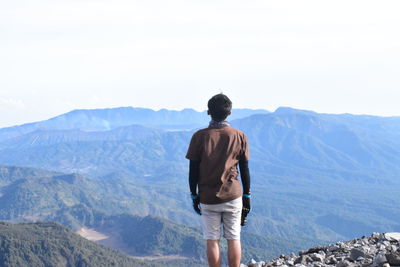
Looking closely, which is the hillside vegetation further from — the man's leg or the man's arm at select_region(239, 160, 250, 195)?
the man's arm at select_region(239, 160, 250, 195)

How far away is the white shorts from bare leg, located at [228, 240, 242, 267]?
0.13 metres

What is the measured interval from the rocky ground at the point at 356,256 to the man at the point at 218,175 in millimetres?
2926

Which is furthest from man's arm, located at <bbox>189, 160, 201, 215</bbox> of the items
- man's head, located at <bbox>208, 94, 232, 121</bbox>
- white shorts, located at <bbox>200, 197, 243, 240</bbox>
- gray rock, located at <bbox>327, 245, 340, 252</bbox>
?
gray rock, located at <bbox>327, 245, 340, 252</bbox>

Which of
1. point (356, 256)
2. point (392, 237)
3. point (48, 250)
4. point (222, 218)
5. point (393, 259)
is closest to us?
point (222, 218)

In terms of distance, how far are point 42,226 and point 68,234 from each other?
11.1 metres

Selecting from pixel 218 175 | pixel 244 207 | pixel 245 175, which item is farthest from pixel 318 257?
pixel 218 175

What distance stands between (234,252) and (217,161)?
1638mm

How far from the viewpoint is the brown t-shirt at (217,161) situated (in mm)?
8195

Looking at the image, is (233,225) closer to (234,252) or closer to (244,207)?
(244,207)

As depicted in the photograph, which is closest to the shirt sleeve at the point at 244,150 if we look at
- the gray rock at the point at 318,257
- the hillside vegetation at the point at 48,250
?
the gray rock at the point at 318,257

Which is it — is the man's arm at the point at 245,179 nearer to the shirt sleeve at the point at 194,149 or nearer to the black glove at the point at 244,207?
the black glove at the point at 244,207

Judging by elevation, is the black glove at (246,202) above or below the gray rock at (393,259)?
above

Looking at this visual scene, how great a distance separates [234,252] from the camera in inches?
340

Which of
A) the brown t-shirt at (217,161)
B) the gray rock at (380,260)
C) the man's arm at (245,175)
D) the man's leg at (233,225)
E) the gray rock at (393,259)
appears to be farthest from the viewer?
the gray rock at (380,260)
